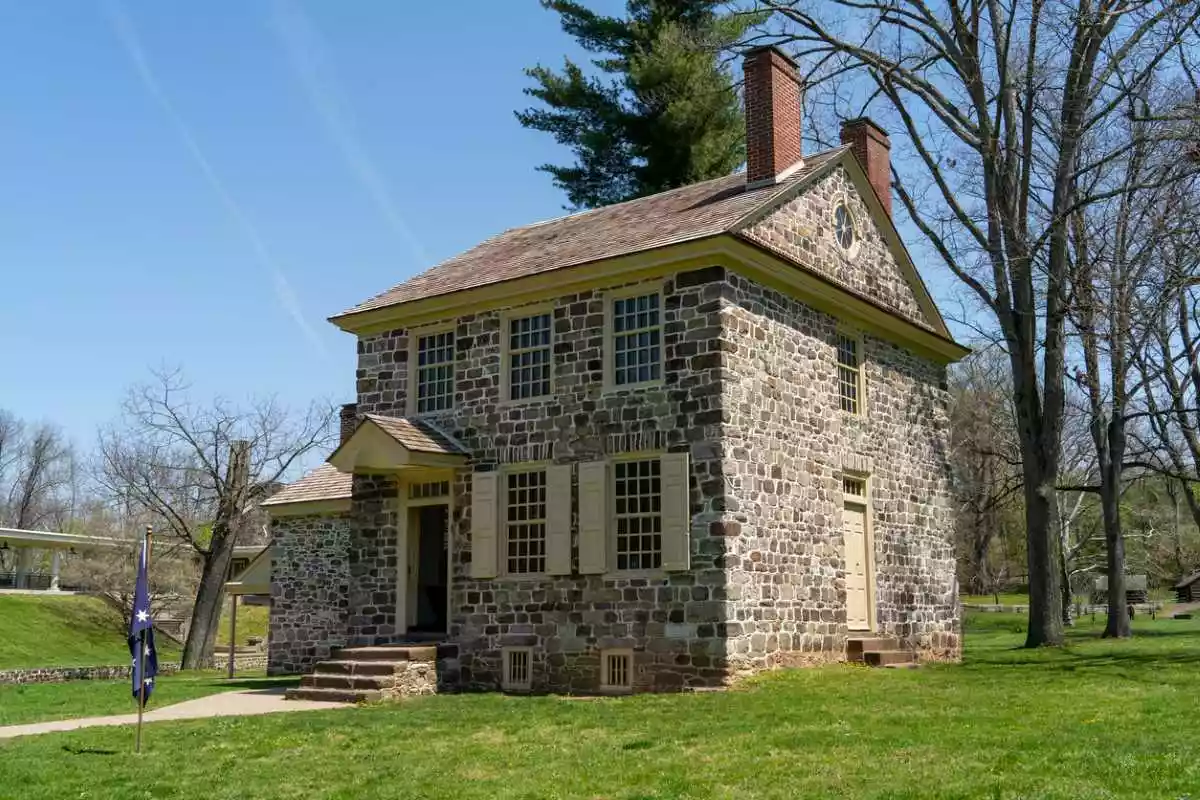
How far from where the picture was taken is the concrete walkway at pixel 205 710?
43.1 feet

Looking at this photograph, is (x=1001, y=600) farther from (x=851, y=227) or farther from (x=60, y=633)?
(x=60, y=633)

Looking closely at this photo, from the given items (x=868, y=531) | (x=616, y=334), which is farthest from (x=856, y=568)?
(x=616, y=334)

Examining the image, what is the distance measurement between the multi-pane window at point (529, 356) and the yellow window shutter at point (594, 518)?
1.66m

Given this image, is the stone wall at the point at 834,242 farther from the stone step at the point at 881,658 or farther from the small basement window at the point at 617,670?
the small basement window at the point at 617,670

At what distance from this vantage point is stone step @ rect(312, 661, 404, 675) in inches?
631

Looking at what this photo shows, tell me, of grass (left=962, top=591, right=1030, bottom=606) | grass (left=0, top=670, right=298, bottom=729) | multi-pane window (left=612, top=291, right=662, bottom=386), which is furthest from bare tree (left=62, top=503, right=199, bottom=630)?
grass (left=962, top=591, right=1030, bottom=606)

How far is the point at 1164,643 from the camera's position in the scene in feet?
71.3

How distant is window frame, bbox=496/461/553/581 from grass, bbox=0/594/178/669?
22281mm

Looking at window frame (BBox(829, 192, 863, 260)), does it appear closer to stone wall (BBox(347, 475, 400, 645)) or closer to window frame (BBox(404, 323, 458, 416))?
window frame (BBox(404, 323, 458, 416))

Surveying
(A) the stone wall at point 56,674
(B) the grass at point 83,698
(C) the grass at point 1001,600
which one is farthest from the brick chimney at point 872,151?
(C) the grass at point 1001,600

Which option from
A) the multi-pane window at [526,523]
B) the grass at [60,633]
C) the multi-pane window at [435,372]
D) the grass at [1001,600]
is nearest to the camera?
the multi-pane window at [526,523]

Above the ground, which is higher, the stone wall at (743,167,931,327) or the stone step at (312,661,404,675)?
the stone wall at (743,167,931,327)

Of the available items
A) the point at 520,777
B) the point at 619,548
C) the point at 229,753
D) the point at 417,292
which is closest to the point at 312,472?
the point at 417,292

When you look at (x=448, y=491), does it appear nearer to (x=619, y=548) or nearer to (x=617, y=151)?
(x=619, y=548)
